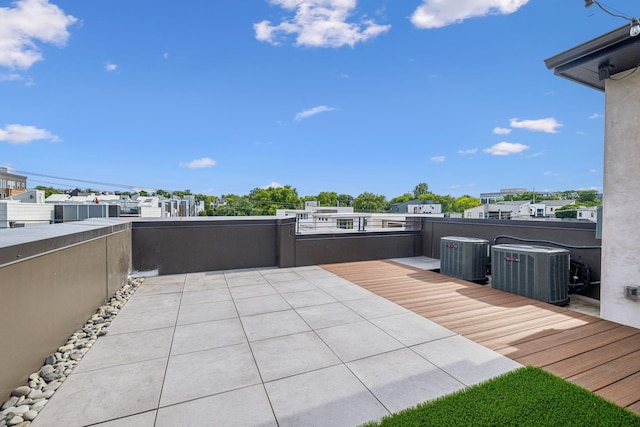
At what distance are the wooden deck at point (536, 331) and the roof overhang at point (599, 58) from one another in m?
2.59

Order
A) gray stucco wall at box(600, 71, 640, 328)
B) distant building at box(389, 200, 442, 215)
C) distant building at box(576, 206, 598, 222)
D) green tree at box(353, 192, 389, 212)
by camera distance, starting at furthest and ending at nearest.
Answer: green tree at box(353, 192, 389, 212) < distant building at box(389, 200, 442, 215) < distant building at box(576, 206, 598, 222) < gray stucco wall at box(600, 71, 640, 328)

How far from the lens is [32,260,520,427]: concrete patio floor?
5.61ft

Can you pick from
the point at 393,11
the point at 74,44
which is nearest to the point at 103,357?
the point at 393,11

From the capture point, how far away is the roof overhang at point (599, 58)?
2615 millimetres

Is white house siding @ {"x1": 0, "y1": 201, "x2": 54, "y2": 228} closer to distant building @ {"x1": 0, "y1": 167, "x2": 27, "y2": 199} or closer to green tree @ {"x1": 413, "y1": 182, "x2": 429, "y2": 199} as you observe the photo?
distant building @ {"x1": 0, "y1": 167, "x2": 27, "y2": 199}

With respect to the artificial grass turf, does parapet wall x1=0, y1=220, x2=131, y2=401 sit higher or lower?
higher

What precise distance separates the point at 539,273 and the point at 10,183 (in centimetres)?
7138

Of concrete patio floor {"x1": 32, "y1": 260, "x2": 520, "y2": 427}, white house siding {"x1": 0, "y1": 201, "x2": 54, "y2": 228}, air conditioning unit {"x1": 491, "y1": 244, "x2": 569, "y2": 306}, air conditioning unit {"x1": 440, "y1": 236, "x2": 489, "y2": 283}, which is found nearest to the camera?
concrete patio floor {"x1": 32, "y1": 260, "x2": 520, "y2": 427}

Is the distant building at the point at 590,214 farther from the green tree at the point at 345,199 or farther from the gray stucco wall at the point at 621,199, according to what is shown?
the green tree at the point at 345,199

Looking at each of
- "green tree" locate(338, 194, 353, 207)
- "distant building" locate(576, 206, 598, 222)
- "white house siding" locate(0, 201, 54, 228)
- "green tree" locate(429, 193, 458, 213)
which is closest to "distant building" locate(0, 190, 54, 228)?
"white house siding" locate(0, 201, 54, 228)

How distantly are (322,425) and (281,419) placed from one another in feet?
0.77

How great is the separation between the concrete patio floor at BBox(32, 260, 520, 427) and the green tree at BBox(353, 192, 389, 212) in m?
61.3

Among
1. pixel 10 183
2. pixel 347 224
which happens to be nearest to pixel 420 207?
pixel 347 224

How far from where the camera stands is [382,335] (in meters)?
2.79
